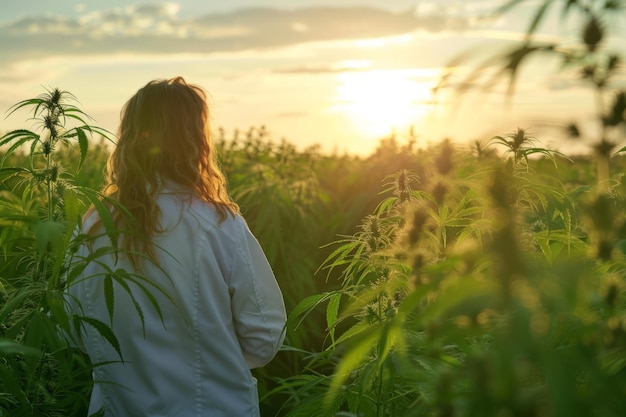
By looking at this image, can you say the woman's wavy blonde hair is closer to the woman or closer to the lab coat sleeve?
the woman

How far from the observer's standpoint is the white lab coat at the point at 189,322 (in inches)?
127

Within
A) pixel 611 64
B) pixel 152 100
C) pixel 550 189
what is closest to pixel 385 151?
pixel 152 100

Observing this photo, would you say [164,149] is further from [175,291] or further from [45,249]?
[45,249]

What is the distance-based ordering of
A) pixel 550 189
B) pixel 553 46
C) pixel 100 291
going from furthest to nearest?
pixel 100 291
pixel 550 189
pixel 553 46

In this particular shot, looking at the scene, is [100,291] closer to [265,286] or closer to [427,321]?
[265,286]

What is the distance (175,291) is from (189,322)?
0.13m

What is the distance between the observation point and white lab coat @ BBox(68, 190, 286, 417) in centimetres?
323

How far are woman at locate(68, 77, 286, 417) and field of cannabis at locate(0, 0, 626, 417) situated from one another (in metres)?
0.24

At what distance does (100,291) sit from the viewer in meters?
3.25

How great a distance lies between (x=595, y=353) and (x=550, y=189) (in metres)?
1.19

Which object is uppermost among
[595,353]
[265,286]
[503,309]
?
[503,309]

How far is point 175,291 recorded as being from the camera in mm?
3197

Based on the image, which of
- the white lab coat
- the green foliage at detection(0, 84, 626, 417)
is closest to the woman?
the white lab coat

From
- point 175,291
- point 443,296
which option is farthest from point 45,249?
point 443,296
